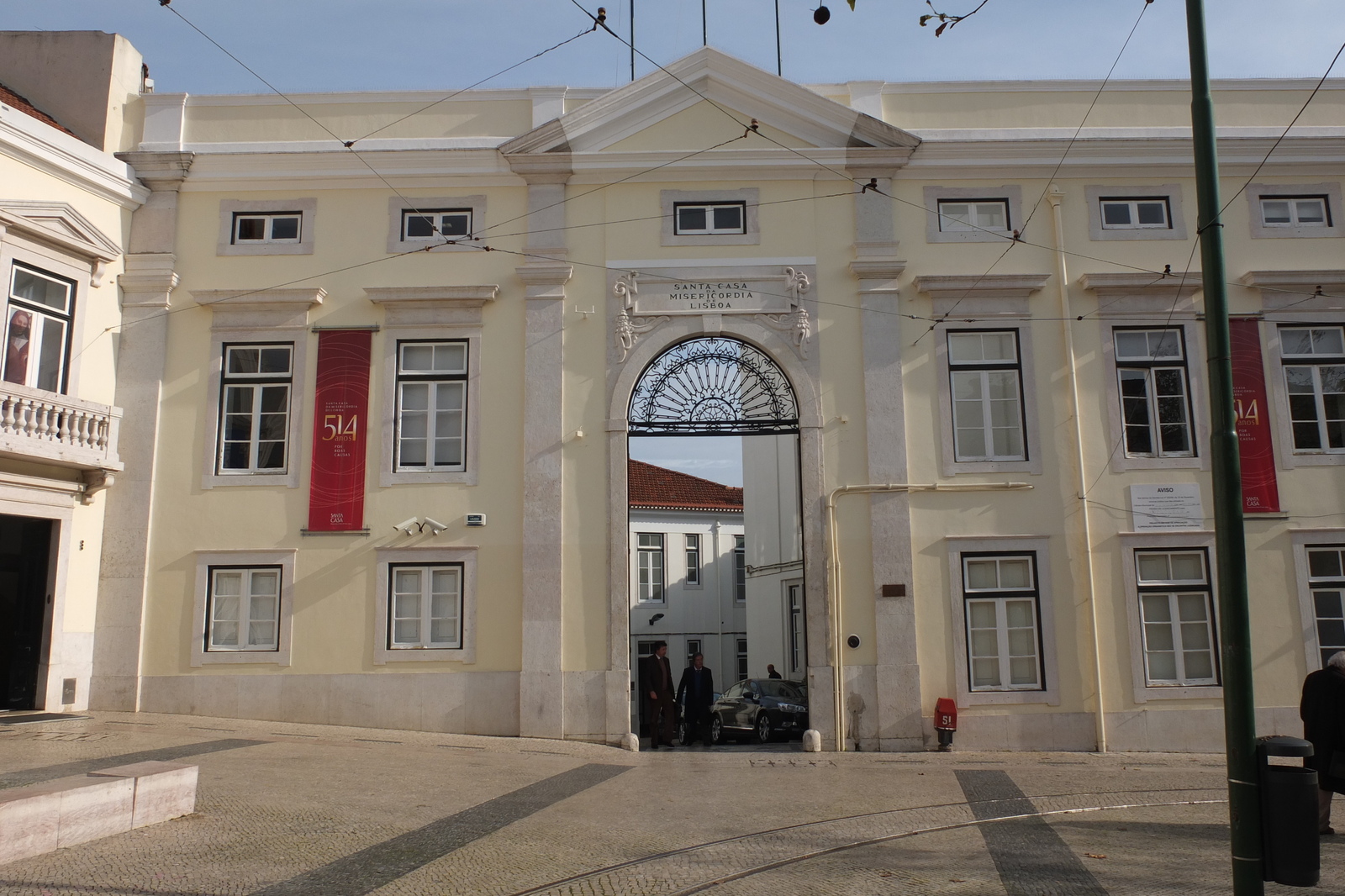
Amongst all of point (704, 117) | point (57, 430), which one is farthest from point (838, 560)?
point (57, 430)

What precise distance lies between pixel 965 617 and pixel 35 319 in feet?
40.4

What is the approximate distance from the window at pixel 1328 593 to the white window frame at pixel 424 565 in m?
10.8

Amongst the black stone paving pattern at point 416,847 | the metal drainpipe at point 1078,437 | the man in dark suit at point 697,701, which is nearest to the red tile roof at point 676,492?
the man in dark suit at point 697,701

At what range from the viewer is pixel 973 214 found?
14.9 metres

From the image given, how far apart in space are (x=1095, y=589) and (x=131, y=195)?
13.9m

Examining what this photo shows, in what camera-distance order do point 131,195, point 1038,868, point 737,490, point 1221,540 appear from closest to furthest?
point 1221,540 → point 1038,868 → point 131,195 → point 737,490

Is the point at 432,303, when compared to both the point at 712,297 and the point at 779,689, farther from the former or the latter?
the point at 779,689

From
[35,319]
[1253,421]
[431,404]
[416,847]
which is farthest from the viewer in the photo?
[431,404]

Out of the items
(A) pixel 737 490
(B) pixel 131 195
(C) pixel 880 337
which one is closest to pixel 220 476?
(B) pixel 131 195

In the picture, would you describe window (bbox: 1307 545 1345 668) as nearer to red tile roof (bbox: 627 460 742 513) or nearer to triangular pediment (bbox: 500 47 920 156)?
→ triangular pediment (bbox: 500 47 920 156)

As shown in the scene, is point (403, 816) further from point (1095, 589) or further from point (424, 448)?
point (1095, 589)

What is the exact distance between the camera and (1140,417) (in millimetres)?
14461

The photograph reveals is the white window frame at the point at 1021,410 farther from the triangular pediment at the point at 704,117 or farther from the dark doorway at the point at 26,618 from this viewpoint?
the dark doorway at the point at 26,618

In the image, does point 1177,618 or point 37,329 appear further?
point 1177,618
